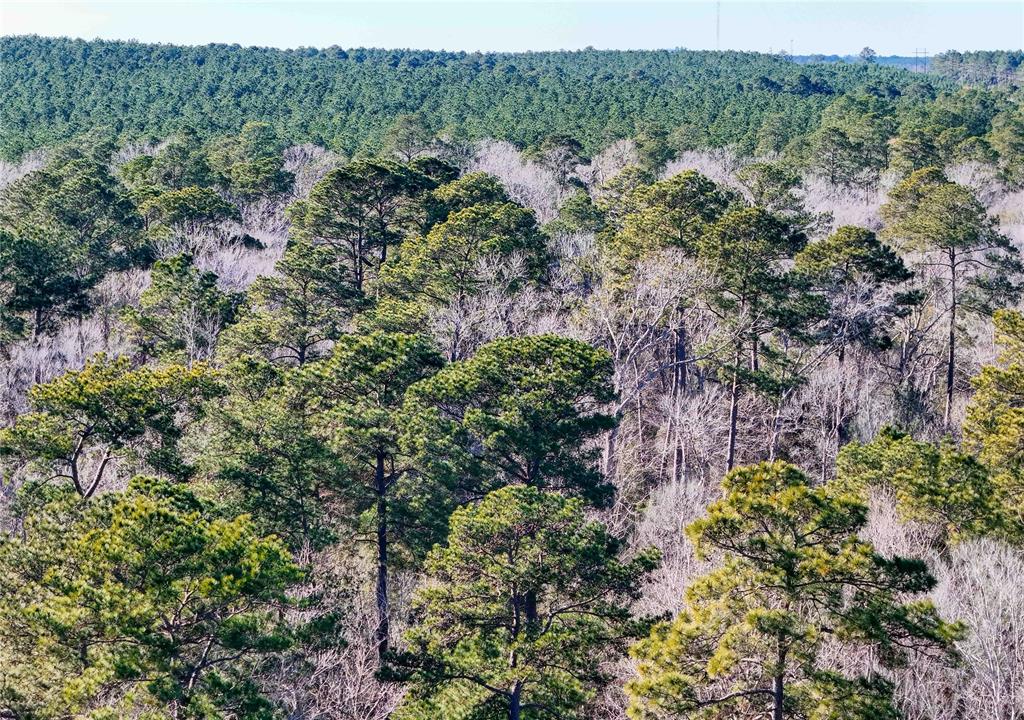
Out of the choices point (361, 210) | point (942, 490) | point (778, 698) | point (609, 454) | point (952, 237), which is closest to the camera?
point (778, 698)

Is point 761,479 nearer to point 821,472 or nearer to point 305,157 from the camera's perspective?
point 821,472

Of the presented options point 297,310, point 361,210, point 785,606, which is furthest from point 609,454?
point 785,606

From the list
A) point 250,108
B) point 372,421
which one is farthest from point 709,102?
point 372,421

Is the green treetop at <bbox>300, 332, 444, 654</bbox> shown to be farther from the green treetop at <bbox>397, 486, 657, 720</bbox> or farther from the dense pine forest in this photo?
the green treetop at <bbox>397, 486, 657, 720</bbox>

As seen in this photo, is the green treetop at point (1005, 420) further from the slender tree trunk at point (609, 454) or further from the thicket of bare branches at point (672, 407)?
the slender tree trunk at point (609, 454)

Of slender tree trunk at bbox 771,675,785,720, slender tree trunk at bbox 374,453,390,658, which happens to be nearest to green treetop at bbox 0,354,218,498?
slender tree trunk at bbox 374,453,390,658

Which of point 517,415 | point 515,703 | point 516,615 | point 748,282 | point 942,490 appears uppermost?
point 748,282

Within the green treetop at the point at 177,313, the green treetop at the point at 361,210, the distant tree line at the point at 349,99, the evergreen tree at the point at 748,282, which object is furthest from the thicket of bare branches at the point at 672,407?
the distant tree line at the point at 349,99

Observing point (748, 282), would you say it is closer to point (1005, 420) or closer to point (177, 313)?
point (1005, 420)
